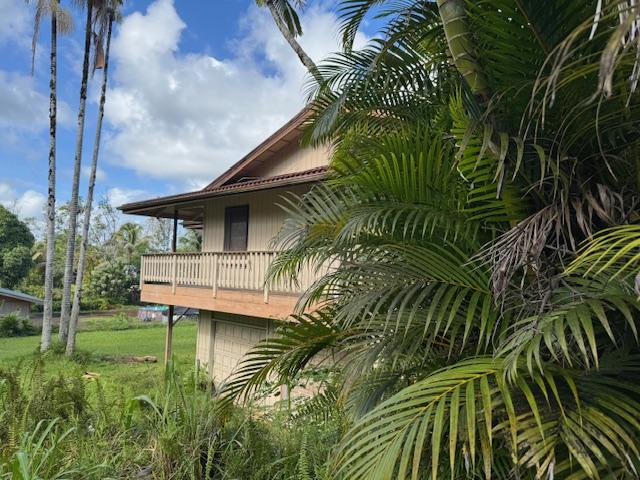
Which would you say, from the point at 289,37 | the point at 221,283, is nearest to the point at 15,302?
Result: the point at 221,283

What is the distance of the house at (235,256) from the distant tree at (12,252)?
2947 cm

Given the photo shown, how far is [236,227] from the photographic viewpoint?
11.4m

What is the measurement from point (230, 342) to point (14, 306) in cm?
2533

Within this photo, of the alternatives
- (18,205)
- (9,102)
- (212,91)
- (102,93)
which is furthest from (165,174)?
(102,93)

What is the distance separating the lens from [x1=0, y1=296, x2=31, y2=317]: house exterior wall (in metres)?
28.1

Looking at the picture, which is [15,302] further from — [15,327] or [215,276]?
[215,276]

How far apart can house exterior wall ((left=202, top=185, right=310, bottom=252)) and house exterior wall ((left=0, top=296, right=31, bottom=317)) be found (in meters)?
23.1

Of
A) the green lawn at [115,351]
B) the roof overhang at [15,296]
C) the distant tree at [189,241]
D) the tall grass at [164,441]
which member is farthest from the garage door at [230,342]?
the distant tree at [189,241]

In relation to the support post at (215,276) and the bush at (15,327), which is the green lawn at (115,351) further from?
the support post at (215,276)

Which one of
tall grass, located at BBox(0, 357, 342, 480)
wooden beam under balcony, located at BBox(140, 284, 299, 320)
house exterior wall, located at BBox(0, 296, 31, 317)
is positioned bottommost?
house exterior wall, located at BBox(0, 296, 31, 317)

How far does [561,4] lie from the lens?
171cm

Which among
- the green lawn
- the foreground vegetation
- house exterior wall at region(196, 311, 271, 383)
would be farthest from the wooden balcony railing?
the foreground vegetation

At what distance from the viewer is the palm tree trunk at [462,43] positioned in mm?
1940

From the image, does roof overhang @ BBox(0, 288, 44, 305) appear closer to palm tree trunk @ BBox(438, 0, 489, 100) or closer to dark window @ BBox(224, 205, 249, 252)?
dark window @ BBox(224, 205, 249, 252)
